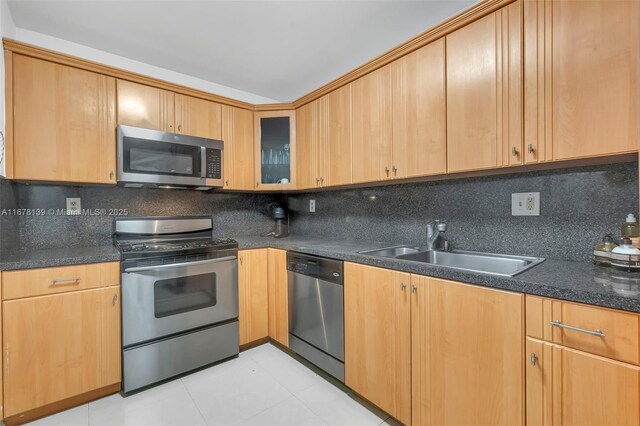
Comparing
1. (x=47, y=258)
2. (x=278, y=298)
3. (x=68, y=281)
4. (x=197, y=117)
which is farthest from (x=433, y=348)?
(x=197, y=117)

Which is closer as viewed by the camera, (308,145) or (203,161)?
(203,161)

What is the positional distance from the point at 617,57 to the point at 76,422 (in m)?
2.99

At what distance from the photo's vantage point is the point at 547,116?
3.99 ft

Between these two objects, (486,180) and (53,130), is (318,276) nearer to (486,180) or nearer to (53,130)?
(486,180)

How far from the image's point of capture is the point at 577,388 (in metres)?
0.95

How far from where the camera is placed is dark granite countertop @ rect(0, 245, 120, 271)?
153 cm

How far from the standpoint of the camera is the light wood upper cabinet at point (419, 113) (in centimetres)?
157

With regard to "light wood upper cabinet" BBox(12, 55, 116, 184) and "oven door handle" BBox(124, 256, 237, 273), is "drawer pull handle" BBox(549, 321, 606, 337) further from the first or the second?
"light wood upper cabinet" BBox(12, 55, 116, 184)

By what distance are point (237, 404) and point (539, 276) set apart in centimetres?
171

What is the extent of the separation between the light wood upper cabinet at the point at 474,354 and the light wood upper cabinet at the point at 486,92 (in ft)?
2.13

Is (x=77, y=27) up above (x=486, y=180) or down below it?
above

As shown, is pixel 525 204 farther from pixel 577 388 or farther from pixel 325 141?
pixel 325 141

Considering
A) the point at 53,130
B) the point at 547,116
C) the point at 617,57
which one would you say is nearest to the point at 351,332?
the point at 547,116

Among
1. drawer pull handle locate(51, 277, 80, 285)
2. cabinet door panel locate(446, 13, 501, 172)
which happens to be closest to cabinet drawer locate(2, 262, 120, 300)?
drawer pull handle locate(51, 277, 80, 285)
